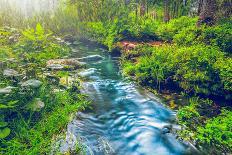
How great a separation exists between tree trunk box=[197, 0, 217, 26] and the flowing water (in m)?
A: 3.81

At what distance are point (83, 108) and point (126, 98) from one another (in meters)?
1.43

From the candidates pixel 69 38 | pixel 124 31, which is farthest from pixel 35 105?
pixel 69 38

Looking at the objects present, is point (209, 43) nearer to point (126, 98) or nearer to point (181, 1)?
point (126, 98)

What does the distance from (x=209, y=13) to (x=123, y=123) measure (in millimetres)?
5920

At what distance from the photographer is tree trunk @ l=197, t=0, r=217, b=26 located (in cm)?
873

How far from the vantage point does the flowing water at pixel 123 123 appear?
416cm

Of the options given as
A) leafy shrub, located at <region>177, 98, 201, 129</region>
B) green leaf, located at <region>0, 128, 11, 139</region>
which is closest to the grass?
green leaf, located at <region>0, 128, 11, 139</region>

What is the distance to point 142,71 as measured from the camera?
760cm

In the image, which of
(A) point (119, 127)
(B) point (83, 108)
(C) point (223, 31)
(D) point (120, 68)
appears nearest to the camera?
(A) point (119, 127)

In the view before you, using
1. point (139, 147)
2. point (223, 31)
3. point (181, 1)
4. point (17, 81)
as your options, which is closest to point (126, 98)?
point (139, 147)

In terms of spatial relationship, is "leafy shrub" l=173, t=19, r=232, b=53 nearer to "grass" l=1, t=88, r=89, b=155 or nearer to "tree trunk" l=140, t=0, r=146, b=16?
"grass" l=1, t=88, r=89, b=155

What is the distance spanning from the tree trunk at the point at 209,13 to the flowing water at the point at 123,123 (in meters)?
3.81

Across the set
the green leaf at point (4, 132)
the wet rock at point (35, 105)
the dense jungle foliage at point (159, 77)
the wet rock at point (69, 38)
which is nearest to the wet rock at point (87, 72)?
the dense jungle foliage at point (159, 77)

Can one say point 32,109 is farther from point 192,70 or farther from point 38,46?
point 38,46
